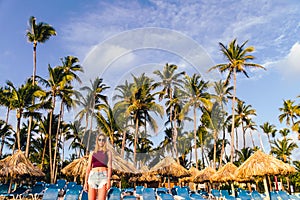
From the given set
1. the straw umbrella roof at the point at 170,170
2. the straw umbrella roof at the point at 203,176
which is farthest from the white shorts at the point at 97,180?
the straw umbrella roof at the point at 203,176

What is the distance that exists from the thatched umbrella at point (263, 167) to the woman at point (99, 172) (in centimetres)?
1037

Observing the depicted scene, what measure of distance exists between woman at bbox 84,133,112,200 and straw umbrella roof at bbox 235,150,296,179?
10510 mm

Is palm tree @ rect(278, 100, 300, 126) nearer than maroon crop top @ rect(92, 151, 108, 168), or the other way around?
maroon crop top @ rect(92, 151, 108, 168)

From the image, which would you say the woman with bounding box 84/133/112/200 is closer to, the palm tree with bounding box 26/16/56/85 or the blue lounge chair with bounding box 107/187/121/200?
the blue lounge chair with bounding box 107/187/121/200

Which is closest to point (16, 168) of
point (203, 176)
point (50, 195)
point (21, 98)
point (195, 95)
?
point (21, 98)

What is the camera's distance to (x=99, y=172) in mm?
3750

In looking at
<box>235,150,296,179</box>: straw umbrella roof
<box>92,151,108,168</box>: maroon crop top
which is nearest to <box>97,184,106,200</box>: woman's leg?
<box>92,151,108,168</box>: maroon crop top

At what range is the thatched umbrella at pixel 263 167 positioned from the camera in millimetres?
12352

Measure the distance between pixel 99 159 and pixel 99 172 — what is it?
0.60ft

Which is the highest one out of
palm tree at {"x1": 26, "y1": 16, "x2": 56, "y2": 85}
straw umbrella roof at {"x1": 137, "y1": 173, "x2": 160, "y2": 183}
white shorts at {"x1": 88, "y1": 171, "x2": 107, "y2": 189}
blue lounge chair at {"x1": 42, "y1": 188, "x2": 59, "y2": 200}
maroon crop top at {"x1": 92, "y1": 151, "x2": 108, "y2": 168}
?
palm tree at {"x1": 26, "y1": 16, "x2": 56, "y2": 85}

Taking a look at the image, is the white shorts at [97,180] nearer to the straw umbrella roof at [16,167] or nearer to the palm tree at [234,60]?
the straw umbrella roof at [16,167]

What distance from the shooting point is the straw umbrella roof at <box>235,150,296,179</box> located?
487 inches

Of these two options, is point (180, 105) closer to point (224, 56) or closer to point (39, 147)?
point (224, 56)

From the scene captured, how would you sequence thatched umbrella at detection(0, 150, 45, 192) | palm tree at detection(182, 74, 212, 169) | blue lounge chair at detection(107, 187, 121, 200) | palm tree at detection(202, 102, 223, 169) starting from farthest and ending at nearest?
palm tree at detection(202, 102, 223, 169) → palm tree at detection(182, 74, 212, 169) → thatched umbrella at detection(0, 150, 45, 192) → blue lounge chair at detection(107, 187, 121, 200)
